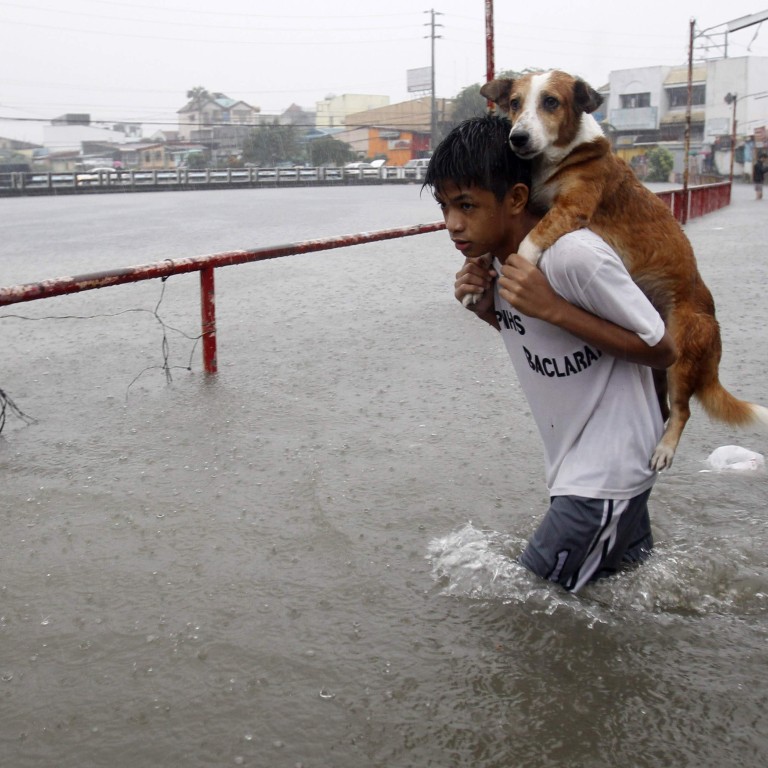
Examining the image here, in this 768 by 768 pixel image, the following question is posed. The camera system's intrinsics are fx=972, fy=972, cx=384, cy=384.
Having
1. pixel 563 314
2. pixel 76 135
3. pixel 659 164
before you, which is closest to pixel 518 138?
pixel 563 314

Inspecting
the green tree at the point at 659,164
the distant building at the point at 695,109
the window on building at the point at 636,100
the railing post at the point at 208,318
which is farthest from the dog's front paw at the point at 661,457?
the window on building at the point at 636,100

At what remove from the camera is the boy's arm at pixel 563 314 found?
249cm

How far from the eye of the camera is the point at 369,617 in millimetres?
3027

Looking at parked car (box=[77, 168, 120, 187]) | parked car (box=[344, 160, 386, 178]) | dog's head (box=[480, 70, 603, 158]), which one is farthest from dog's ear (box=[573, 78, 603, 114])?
parked car (box=[344, 160, 386, 178])

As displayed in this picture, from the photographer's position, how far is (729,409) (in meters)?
3.45

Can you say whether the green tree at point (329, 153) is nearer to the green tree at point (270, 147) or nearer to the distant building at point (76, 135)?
the green tree at point (270, 147)

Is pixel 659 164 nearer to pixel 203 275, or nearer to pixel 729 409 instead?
pixel 203 275

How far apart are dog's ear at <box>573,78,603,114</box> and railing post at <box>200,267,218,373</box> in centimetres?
304

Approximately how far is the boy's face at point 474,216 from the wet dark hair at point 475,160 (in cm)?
2

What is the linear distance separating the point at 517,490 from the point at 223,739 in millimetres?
2067

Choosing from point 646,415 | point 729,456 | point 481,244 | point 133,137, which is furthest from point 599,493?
point 133,137

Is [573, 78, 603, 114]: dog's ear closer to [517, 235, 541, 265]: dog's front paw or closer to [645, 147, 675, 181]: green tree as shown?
[517, 235, 541, 265]: dog's front paw

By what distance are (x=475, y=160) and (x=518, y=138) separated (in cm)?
28

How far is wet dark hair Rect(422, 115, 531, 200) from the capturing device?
2604 mm
